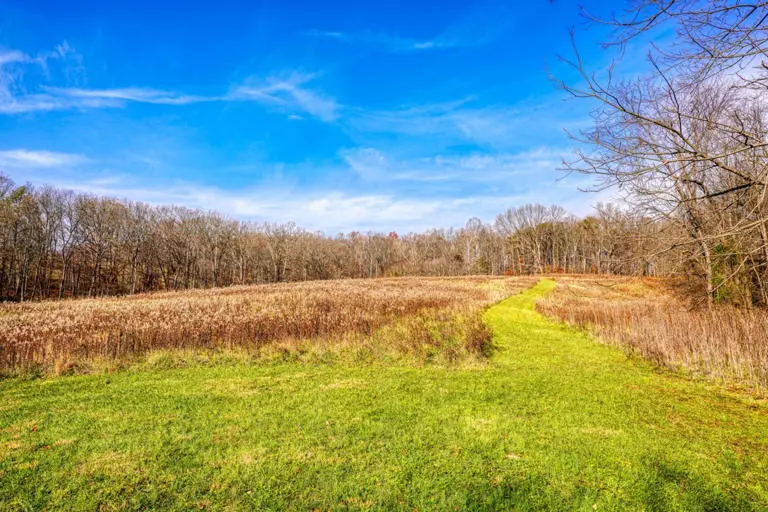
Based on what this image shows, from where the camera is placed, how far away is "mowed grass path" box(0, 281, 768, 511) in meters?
3.76

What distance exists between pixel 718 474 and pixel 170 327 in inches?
502

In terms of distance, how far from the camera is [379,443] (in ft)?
16.0

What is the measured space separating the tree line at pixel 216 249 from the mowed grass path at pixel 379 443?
8.61 ft

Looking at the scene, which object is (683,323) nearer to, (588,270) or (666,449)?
(666,449)

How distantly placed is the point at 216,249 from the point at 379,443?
57111 mm

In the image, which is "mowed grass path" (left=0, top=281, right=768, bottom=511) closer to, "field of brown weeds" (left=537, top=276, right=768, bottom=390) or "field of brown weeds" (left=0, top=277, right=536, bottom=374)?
"field of brown weeds" (left=537, top=276, right=768, bottom=390)

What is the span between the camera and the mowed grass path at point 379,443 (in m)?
3.76

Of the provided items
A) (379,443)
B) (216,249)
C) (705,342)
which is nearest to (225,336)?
(379,443)

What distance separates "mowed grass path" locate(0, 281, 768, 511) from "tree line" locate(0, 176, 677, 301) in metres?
2.62

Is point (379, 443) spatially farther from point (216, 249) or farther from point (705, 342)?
point (216, 249)

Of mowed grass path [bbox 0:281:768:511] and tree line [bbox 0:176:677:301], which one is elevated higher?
tree line [bbox 0:176:677:301]

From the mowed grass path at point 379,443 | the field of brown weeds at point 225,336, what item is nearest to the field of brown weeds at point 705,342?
the mowed grass path at point 379,443

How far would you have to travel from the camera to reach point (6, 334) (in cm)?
1027

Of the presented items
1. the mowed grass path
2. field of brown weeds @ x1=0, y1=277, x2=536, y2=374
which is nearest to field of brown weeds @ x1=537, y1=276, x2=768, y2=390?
the mowed grass path
